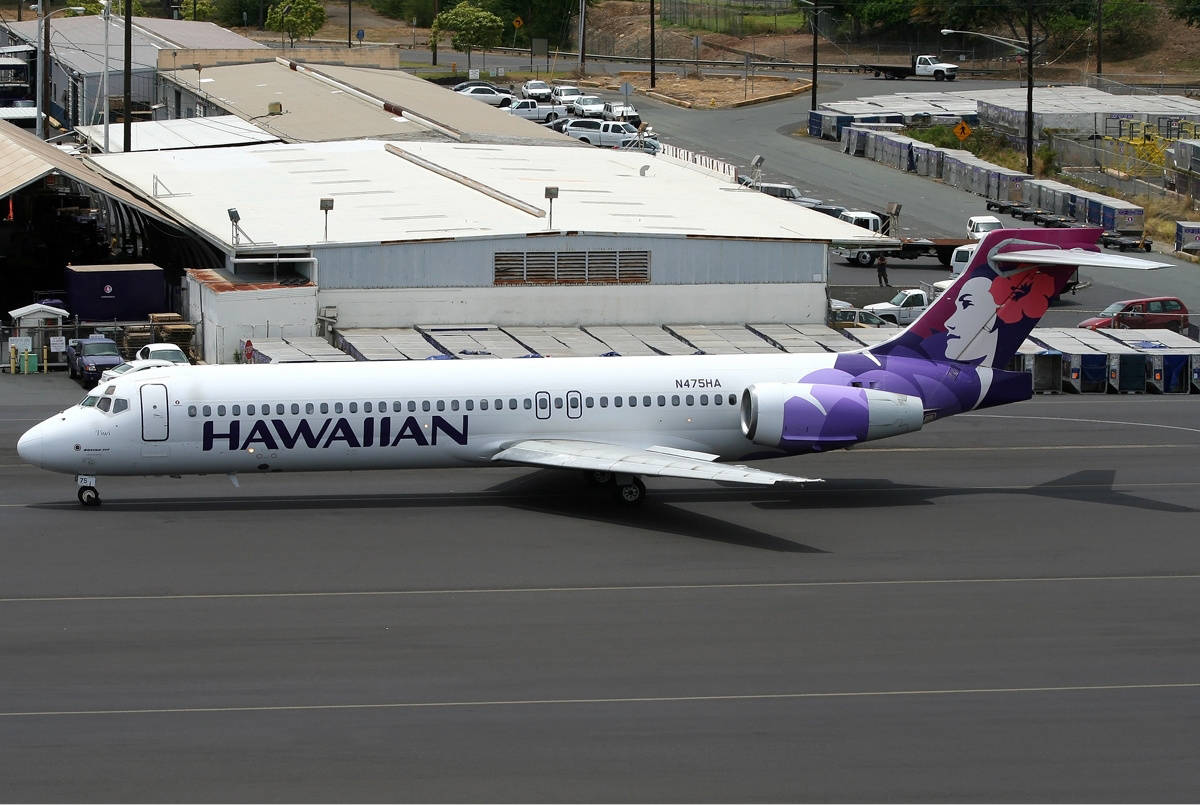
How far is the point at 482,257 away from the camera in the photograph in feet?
189

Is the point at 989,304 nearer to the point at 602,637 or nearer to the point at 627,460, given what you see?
the point at 627,460

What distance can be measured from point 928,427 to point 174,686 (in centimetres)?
2901

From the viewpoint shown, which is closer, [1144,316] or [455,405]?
[455,405]

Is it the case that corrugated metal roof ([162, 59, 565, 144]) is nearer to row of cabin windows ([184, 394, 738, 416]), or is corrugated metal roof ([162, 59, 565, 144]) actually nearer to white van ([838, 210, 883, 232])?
white van ([838, 210, 883, 232])

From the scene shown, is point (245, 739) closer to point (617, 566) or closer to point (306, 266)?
point (617, 566)

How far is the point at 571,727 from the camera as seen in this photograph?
75.8 feet

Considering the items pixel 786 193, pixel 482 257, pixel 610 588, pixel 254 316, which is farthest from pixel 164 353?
pixel 786 193

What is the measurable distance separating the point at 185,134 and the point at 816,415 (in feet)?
197

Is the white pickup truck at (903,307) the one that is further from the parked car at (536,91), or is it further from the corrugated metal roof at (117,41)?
the corrugated metal roof at (117,41)

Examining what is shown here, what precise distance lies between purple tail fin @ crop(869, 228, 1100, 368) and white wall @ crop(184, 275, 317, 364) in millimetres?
23363

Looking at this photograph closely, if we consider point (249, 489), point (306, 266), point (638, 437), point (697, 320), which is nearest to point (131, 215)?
point (306, 266)

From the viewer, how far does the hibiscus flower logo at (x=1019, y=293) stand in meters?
39.1

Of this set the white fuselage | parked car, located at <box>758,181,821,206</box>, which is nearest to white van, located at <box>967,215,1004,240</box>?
parked car, located at <box>758,181,821,206</box>

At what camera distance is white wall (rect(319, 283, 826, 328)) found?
5700 centimetres
